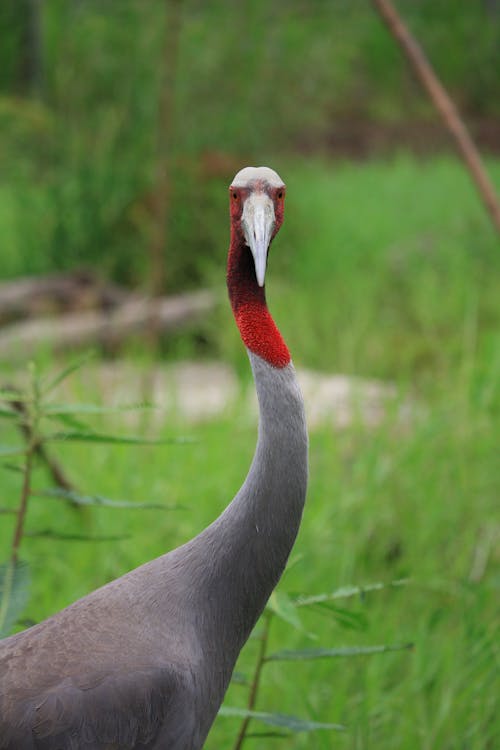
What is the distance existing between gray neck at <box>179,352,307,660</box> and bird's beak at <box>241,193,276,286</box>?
0.14m

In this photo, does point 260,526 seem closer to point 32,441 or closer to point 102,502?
point 102,502

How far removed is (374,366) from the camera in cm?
460

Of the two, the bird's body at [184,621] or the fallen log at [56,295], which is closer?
the bird's body at [184,621]

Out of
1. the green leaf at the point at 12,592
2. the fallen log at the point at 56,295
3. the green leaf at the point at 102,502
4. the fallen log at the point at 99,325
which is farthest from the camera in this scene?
the fallen log at the point at 56,295

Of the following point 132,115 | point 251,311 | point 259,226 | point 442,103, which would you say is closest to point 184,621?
point 251,311

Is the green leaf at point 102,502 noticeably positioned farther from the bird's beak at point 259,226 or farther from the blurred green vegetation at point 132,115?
the blurred green vegetation at point 132,115

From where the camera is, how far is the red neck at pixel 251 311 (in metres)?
1.28

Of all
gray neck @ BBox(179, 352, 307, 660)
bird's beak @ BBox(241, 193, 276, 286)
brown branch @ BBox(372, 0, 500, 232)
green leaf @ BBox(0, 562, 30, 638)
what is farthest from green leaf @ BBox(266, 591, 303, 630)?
brown branch @ BBox(372, 0, 500, 232)

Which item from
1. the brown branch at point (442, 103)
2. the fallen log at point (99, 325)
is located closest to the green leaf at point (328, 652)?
the brown branch at point (442, 103)

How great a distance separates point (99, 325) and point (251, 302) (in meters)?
4.05

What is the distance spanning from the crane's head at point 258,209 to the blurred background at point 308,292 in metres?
0.59

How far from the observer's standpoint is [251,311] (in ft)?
4.23

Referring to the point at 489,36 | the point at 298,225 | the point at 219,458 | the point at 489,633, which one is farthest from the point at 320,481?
the point at 489,36

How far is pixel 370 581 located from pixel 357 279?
138 inches
